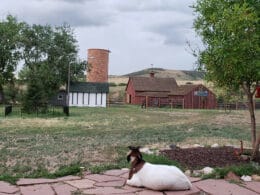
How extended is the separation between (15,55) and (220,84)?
150 feet

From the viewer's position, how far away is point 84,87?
54906mm

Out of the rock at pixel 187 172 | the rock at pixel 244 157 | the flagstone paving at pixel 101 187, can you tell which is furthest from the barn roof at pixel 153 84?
the flagstone paving at pixel 101 187

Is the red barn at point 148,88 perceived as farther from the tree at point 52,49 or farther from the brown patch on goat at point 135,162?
the brown patch on goat at point 135,162

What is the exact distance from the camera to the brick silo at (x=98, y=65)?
6219 centimetres

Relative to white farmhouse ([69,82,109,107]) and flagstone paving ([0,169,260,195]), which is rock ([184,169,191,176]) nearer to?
flagstone paving ([0,169,260,195])

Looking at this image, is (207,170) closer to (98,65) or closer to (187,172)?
(187,172)

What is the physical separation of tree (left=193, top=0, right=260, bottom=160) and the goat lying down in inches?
101

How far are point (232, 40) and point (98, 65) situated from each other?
56.5 metres

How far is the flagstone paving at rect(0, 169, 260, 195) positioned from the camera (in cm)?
520

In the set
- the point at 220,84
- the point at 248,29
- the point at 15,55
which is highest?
the point at 15,55

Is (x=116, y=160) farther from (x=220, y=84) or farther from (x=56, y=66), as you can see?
(x=56, y=66)

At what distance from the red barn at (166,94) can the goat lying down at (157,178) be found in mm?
48866

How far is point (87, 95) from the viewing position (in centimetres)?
5484

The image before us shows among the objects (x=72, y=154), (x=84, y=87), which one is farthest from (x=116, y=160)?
(x=84, y=87)
